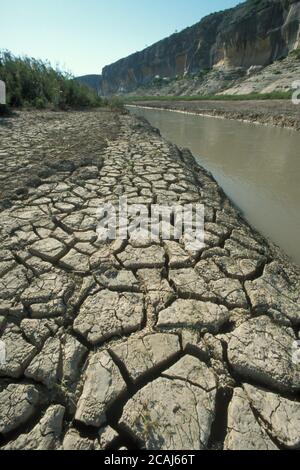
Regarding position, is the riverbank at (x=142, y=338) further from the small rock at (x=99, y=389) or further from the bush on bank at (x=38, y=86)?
the bush on bank at (x=38, y=86)

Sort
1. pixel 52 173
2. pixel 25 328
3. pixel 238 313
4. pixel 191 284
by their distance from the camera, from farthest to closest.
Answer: pixel 52 173 < pixel 191 284 < pixel 238 313 < pixel 25 328

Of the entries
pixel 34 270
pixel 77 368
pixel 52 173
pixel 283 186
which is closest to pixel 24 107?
pixel 52 173

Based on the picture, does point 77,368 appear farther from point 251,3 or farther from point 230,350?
point 251,3

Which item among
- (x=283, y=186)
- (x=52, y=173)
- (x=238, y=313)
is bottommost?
(x=283, y=186)

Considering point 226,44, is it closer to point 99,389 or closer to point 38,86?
point 38,86

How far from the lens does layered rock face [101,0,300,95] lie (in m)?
34.2

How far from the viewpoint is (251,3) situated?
137 feet

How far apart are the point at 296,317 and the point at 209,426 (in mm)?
931

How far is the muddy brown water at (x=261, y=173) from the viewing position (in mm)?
3699

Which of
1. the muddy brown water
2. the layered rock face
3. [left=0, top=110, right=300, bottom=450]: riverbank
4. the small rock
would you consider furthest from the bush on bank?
the layered rock face

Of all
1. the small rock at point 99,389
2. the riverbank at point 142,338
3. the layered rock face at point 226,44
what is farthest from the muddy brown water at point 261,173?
the layered rock face at point 226,44

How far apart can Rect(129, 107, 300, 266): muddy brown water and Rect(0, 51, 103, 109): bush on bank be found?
6086 millimetres

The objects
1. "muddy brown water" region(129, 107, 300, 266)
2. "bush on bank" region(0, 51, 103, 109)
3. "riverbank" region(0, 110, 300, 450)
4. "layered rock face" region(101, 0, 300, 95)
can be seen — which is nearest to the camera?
"riverbank" region(0, 110, 300, 450)

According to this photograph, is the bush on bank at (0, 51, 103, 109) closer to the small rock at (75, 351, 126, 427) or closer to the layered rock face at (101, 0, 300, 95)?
the small rock at (75, 351, 126, 427)
